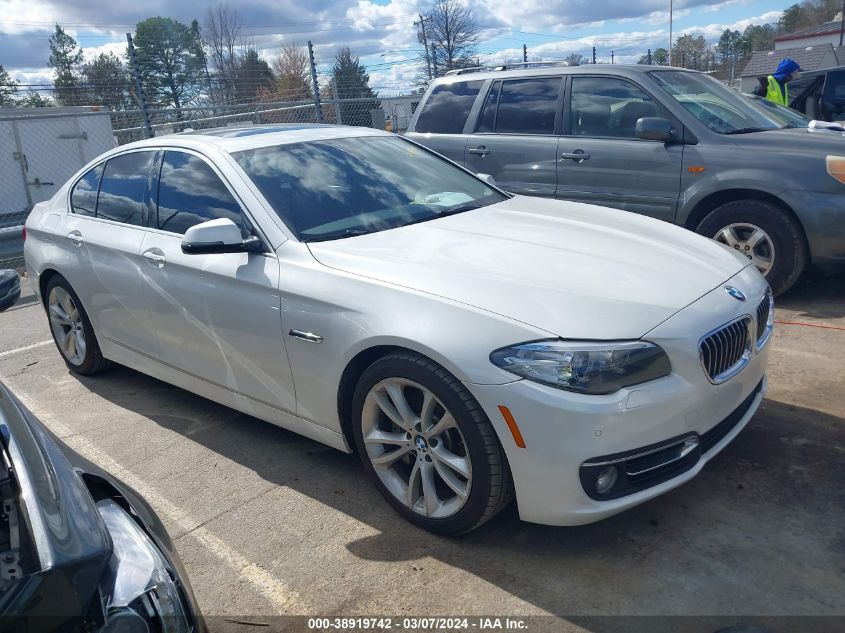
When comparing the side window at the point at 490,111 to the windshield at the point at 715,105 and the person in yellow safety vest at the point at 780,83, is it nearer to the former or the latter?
the windshield at the point at 715,105

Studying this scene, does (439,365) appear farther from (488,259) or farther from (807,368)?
(807,368)

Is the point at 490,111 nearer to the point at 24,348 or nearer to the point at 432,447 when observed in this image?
the point at 24,348

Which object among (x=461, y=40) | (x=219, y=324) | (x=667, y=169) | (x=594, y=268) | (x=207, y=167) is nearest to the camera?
(x=594, y=268)

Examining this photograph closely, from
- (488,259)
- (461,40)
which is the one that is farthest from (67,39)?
(488,259)

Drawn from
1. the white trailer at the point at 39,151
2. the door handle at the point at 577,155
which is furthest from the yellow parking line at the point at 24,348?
the white trailer at the point at 39,151

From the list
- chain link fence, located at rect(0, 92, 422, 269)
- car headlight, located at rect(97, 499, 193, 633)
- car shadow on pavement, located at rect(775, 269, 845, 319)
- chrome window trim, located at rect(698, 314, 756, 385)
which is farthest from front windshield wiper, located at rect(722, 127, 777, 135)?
chain link fence, located at rect(0, 92, 422, 269)

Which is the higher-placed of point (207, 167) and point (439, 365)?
point (207, 167)

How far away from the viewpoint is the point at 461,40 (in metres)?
29.9

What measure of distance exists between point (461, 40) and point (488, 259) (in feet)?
94.8

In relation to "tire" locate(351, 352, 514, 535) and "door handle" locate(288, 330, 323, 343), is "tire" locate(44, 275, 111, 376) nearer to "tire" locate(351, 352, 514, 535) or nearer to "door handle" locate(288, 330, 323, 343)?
"door handle" locate(288, 330, 323, 343)

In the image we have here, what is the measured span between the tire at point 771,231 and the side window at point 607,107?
102 centimetres

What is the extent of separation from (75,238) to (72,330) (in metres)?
0.75

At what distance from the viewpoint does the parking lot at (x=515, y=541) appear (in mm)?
2592

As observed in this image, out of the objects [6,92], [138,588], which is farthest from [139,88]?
[138,588]
